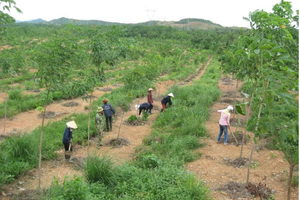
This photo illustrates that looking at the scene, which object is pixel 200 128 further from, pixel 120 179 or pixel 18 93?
pixel 18 93

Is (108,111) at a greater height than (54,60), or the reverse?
(54,60)

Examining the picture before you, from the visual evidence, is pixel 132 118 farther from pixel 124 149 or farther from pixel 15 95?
pixel 15 95

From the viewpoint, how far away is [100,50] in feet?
21.7

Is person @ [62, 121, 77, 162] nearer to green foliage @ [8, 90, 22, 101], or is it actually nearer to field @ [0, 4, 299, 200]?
field @ [0, 4, 299, 200]

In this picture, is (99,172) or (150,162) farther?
(150,162)

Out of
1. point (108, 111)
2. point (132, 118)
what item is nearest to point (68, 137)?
point (108, 111)

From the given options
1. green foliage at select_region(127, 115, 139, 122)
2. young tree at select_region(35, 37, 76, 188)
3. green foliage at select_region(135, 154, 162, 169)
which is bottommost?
green foliage at select_region(127, 115, 139, 122)

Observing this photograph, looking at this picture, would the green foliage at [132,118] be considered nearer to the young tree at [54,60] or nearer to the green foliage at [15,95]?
the young tree at [54,60]

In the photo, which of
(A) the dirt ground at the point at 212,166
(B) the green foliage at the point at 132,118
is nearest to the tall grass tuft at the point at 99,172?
(A) the dirt ground at the point at 212,166

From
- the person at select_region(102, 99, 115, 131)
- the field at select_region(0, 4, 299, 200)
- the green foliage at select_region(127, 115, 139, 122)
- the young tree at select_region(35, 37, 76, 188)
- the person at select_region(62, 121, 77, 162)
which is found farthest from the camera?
the green foliage at select_region(127, 115, 139, 122)

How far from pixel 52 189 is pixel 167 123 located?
20.5 ft

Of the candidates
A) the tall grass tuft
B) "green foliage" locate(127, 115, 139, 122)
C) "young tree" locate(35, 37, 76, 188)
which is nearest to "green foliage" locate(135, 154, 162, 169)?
the tall grass tuft

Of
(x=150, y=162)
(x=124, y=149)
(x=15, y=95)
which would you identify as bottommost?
(x=124, y=149)

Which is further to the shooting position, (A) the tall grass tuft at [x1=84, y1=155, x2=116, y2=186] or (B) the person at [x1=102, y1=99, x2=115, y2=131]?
(B) the person at [x1=102, y1=99, x2=115, y2=131]
